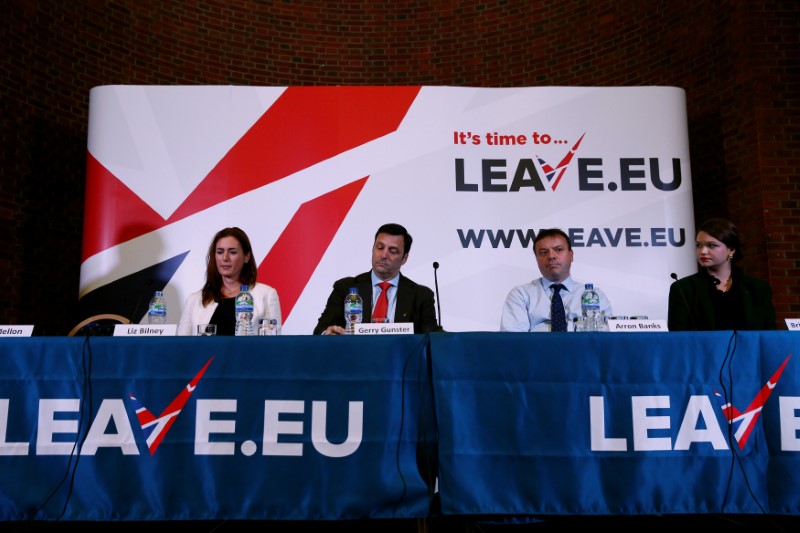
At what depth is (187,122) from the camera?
482cm

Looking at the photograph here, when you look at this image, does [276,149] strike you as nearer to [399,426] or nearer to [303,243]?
[303,243]

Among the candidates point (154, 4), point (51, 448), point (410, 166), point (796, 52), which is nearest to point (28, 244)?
point (154, 4)

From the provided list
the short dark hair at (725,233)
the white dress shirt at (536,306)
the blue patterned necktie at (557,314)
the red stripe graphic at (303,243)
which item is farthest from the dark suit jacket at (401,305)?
the short dark hair at (725,233)

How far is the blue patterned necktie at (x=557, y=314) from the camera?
11.8ft

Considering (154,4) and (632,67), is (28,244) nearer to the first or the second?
(154,4)

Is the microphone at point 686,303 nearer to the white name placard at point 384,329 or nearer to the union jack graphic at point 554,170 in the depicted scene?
the white name placard at point 384,329

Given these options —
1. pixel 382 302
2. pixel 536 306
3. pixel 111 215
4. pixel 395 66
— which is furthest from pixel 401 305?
pixel 395 66

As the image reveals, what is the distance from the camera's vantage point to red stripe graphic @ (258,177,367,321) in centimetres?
468

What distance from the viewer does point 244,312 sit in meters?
3.34

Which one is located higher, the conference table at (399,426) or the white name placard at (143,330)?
the white name placard at (143,330)

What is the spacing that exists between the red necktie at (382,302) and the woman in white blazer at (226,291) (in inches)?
19.5

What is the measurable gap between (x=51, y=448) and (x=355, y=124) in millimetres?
2968

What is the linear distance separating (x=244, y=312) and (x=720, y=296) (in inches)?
89.1

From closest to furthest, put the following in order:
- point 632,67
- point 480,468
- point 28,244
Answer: point 480,468, point 28,244, point 632,67
